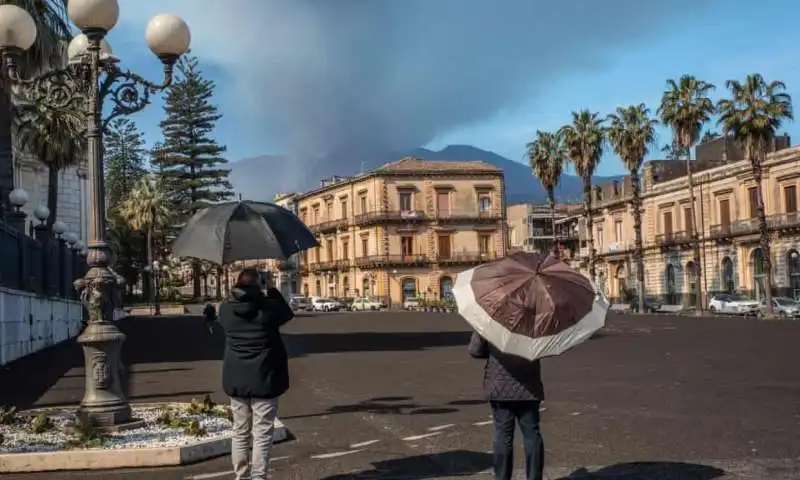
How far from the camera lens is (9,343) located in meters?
20.2

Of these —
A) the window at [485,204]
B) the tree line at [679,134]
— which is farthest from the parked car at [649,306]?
the window at [485,204]

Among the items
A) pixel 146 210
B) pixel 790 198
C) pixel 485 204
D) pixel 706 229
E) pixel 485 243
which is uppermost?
pixel 485 204

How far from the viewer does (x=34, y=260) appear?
24.8 metres

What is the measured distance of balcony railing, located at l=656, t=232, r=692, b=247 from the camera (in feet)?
205

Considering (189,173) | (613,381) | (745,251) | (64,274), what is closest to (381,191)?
(189,173)

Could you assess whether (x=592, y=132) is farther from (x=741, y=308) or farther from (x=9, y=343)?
(x=9, y=343)

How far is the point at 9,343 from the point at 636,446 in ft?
52.1

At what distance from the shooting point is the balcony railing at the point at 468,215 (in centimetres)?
8781

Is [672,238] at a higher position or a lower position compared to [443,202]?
lower

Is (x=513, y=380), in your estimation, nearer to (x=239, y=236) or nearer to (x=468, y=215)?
(x=239, y=236)

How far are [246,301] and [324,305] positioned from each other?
227ft

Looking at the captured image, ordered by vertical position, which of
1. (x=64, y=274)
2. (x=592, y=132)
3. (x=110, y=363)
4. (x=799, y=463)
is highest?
(x=592, y=132)

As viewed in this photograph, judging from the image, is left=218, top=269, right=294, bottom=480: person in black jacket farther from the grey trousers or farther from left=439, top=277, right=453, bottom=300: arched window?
left=439, top=277, right=453, bottom=300: arched window

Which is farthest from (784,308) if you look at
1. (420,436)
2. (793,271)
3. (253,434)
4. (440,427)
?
(253,434)
